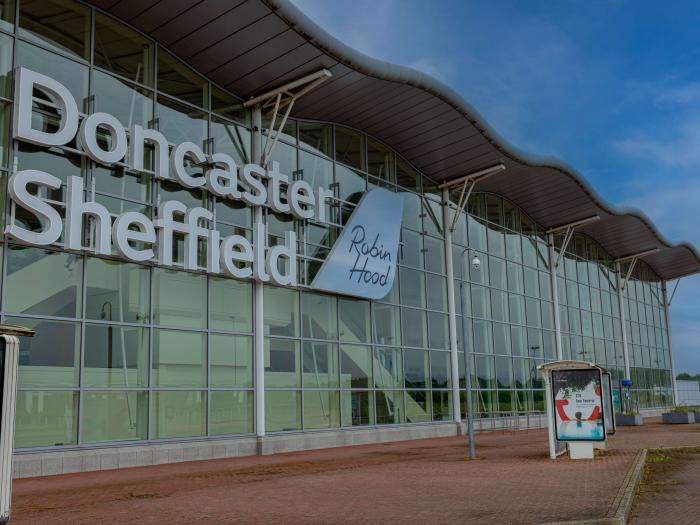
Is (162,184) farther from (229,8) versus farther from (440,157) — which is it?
(440,157)

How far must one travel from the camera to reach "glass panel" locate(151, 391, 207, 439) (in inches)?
717

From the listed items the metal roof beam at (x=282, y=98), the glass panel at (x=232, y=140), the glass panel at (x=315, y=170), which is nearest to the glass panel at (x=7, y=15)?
the glass panel at (x=232, y=140)

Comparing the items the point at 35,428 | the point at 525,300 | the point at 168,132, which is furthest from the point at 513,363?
the point at 35,428

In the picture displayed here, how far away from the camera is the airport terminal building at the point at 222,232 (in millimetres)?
16250

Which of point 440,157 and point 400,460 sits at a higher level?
point 440,157

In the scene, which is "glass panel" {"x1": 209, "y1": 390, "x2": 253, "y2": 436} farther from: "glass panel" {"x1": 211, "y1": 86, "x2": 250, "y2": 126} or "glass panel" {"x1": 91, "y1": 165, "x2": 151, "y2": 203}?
"glass panel" {"x1": 211, "y1": 86, "x2": 250, "y2": 126}

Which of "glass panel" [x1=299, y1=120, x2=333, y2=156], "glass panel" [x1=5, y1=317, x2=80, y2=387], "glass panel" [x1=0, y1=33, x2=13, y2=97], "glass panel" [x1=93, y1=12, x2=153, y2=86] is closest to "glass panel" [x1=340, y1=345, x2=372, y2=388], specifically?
"glass panel" [x1=299, y1=120, x2=333, y2=156]

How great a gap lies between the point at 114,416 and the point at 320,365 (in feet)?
24.7

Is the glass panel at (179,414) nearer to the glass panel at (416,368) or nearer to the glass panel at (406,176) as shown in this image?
the glass panel at (416,368)

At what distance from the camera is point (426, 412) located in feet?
91.7

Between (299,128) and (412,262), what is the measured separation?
23.3 feet

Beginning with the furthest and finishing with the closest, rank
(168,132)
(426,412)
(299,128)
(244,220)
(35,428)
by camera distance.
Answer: (426,412)
(299,128)
(244,220)
(168,132)
(35,428)

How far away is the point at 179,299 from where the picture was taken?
1905 cm

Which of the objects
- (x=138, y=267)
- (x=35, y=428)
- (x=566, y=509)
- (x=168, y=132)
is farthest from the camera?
(x=168, y=132)
